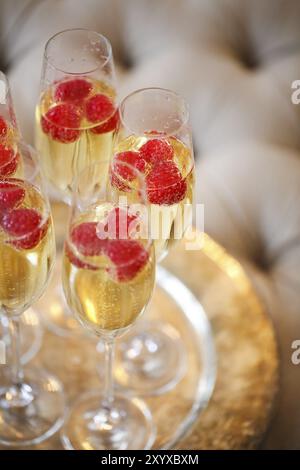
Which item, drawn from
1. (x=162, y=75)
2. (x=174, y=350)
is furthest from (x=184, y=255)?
(x=162, y=75)

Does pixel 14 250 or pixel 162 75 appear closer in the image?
pixel 14 250

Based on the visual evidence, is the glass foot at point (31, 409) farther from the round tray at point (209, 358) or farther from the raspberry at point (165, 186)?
the raspberry at point (165, 186)

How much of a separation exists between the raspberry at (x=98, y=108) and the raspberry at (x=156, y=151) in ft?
0.21

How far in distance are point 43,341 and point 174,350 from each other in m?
0.14

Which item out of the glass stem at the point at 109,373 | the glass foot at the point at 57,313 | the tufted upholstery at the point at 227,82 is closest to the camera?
the glass stem at the point at 109,373

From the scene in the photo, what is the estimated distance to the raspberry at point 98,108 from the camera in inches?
27.7

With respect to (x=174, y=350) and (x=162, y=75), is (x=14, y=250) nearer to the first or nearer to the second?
(x=174, y=350)

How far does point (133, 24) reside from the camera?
1.14m

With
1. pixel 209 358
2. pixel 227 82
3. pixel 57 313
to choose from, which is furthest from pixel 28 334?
pixel 227 82

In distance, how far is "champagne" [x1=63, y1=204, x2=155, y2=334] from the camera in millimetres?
575

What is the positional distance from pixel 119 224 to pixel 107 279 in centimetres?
4

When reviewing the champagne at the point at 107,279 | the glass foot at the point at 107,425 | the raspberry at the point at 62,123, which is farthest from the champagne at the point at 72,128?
the glass foot at the point at 107,425

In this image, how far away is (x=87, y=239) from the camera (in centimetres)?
58

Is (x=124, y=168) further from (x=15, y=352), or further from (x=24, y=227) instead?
(x=15, y=352)
